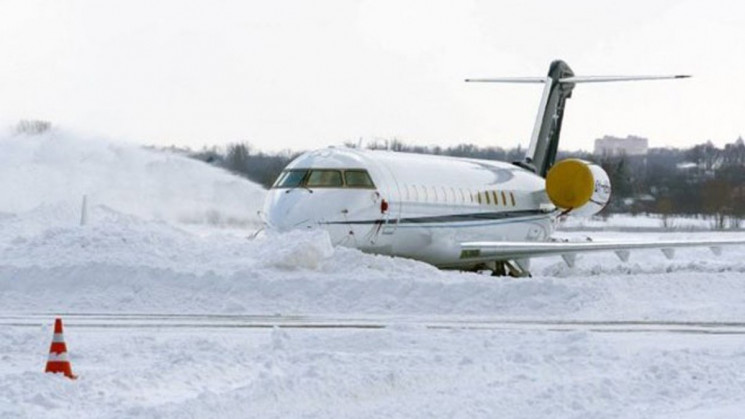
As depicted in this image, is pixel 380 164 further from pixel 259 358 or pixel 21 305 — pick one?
pixel 259 358

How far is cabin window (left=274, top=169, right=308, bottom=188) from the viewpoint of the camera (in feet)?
95.0

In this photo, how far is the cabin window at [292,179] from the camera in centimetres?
2895

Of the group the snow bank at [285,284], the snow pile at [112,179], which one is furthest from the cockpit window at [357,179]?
the snow pile at [112,179]

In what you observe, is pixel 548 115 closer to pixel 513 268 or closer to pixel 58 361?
pixel 513 268

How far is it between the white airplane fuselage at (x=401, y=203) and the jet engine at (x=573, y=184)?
89cm

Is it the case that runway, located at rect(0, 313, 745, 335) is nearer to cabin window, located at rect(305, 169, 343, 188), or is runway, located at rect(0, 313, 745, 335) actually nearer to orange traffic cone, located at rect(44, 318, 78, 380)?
orange traffic cone, located at rect(44, 318, 78, 380)

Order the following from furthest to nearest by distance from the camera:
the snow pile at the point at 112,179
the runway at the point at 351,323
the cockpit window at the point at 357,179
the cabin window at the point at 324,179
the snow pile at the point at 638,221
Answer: the snow pile at the point at 638,221
the snow pile at the point at 112,179
the cockpit window at the point at 357,179
the cabin window at the point at 324,179
the runway at the point at 351,323

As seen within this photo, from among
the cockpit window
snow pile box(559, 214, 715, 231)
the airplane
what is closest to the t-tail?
the airplane

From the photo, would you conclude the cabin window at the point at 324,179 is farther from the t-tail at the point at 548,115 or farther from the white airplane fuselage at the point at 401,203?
the t-tail at the point at 548,115

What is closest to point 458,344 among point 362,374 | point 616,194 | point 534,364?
point 534,364

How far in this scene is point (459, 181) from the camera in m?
32.7

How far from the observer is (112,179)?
4303 centimetres

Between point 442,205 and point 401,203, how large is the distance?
177cm

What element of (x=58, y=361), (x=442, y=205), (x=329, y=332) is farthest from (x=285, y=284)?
(x=58, y=361)
